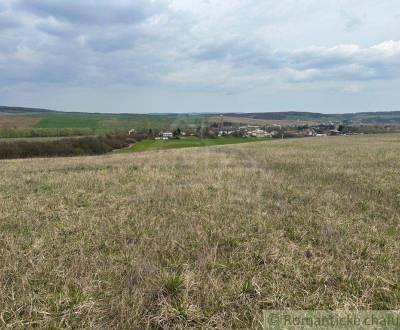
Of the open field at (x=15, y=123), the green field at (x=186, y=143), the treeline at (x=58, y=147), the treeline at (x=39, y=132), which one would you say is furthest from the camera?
the open field at (x=15, y=123)

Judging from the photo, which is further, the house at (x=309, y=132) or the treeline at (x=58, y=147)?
the house at (x=309, y=132)

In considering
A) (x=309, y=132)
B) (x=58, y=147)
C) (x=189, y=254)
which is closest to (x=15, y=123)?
(x=58, y=147)

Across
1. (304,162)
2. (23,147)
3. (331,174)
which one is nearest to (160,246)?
(331,174)

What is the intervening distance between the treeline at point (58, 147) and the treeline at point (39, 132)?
24.6 m

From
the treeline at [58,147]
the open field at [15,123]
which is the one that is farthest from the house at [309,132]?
the open field at [15,123]

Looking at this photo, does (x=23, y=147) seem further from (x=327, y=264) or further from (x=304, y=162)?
(x=327, y=264)

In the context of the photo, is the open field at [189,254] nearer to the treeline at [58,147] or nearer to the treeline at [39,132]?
the treeline at [58,147]

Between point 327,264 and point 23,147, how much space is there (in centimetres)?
6604

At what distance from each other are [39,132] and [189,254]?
334 ft

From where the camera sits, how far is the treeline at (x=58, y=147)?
56875 millimetres

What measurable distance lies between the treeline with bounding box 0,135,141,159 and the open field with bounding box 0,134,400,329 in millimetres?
55116

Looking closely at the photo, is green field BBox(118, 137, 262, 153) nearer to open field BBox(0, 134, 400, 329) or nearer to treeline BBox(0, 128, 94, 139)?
open field BBox(0, 134, 400, 329)

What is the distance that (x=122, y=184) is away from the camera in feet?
34.4

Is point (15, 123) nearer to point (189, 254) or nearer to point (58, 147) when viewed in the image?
point (58, 147)
